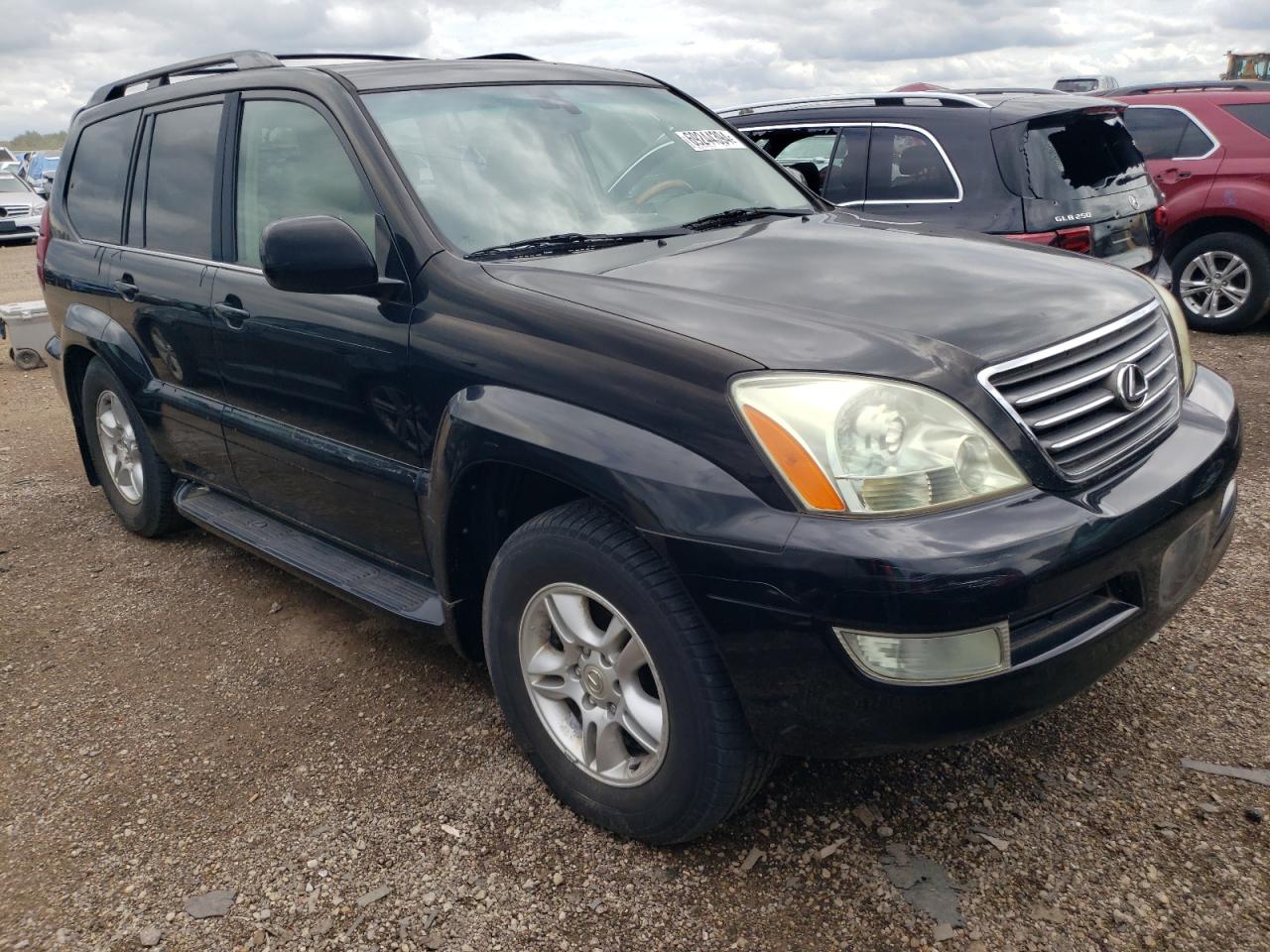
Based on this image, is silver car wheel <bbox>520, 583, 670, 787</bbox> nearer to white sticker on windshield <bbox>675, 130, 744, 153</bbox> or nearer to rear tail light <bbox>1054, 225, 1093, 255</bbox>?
white sticker on windshield <bbox>675, 130, 744, 153</bbox>

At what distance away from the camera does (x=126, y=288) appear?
3920mm

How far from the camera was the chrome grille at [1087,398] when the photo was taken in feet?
6.82

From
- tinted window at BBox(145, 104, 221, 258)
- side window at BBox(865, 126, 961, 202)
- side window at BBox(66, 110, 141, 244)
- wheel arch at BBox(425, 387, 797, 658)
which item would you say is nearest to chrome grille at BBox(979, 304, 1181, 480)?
wheel arch at BBox(425, 387, 797, 658)

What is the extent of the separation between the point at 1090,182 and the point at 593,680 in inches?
181

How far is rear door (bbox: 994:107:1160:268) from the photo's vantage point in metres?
5.37

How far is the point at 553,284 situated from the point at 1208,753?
6.67ft

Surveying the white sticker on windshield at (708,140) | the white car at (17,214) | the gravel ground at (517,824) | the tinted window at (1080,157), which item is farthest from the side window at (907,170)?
the white car at (17,214)

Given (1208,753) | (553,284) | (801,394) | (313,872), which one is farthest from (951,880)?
(553,284)

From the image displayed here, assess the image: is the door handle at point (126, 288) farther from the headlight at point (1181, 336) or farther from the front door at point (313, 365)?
the headlight at point (1181, 336)

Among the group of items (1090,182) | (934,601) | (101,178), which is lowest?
(934,601)

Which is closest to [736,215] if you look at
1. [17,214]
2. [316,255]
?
[316,255]

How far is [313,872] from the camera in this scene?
244cm

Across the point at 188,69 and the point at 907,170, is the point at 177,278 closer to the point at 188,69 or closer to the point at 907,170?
the point at 188,69

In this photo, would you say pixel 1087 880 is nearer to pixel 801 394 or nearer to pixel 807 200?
pixel 801 394
